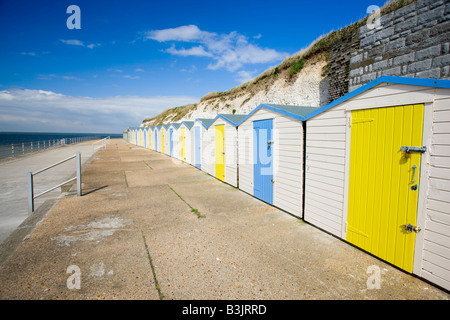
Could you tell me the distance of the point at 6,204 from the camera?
7.33 meters

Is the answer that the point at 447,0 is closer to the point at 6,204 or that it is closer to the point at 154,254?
the point at 154,254

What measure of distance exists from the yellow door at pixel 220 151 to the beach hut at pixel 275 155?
1.62 m

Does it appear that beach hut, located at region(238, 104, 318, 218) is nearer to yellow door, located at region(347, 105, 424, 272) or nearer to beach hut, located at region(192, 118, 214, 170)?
yellow door, located at region(347, 105, 424, 272)

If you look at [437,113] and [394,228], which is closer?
[437,113]

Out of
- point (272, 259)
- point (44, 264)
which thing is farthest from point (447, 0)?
point (44, 264)

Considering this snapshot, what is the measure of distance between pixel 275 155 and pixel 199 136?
7027 mm

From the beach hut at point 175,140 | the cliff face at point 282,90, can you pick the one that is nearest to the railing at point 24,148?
the beach hut at point 175,140

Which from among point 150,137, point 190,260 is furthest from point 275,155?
point 150,137

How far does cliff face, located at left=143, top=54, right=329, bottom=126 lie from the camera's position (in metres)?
13.9

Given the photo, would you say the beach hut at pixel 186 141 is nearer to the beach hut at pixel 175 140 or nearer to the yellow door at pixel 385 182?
the beach hut at pixel 175 140

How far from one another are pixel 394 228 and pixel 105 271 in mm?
4374

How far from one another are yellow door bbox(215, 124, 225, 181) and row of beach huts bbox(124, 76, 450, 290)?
131 inches

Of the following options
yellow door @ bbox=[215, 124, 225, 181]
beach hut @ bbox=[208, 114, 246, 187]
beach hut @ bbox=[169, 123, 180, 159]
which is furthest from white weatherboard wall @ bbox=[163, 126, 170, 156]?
yellow door @ bbox=[215, 124, 225, 181]

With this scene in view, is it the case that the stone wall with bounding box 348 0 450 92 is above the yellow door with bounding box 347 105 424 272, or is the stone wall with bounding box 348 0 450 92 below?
above
